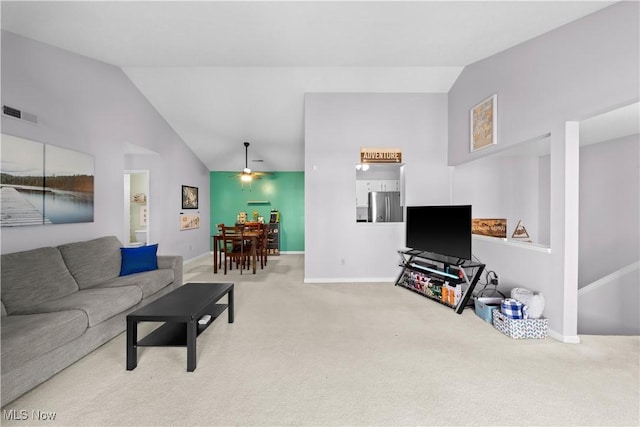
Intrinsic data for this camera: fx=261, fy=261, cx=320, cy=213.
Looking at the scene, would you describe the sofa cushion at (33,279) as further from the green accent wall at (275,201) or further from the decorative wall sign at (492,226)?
the decorative wall sign at (492,226)

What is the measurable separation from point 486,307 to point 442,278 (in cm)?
75

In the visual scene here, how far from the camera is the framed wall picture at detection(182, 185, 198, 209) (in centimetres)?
620

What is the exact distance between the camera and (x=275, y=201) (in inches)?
306

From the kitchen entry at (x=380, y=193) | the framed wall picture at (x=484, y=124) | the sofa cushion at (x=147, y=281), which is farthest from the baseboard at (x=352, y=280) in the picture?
the framed wall picture at (x=484, y=124)

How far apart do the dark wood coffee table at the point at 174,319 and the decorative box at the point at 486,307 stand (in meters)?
2.87

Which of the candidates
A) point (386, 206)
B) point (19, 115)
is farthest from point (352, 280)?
point (19, 115)

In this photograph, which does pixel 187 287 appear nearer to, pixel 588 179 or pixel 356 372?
pixel 356 372

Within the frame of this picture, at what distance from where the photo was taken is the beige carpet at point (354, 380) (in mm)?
1577

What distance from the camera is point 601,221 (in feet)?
12.5

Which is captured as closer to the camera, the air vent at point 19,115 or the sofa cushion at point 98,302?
the sofa cushion at point 98,302

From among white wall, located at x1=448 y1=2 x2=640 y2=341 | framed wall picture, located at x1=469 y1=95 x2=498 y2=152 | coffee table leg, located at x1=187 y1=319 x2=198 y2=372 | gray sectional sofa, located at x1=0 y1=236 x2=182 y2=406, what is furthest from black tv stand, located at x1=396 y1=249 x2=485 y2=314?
gray sectional sofa, located at x1=0 y1=236 x2=182 y2=406

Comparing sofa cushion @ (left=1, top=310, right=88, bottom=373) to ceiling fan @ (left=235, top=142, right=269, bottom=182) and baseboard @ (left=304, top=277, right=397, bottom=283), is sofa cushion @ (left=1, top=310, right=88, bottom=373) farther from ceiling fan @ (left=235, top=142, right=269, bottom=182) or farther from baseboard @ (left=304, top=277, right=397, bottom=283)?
ceiling fan @ (left=235, top=142, right=269, bottom=182)

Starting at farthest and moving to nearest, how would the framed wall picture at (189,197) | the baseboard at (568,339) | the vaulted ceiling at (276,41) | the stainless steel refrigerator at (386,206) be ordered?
the framed wall picture at (189,197) → the stainless steel refrigerator at (386,206) → the vaulted ceiling at (276,41) → the baseboard at (568,339)

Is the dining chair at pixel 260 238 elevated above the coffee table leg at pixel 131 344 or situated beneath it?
elevated above
